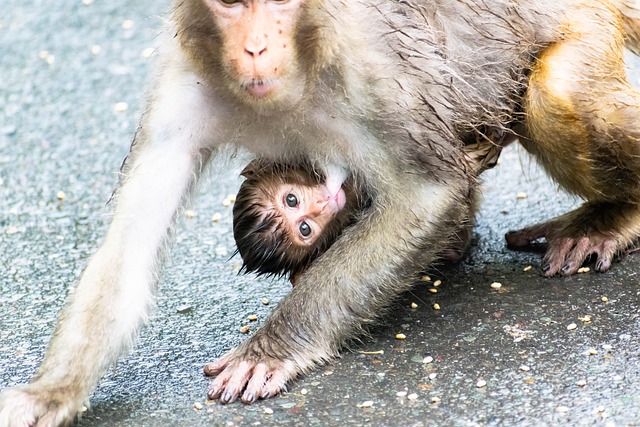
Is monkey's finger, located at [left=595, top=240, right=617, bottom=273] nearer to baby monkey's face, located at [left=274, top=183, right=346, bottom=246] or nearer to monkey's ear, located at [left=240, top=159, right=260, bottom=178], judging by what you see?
baby monkey's face, located at [left=274, top=183, right=346, bottom=246]

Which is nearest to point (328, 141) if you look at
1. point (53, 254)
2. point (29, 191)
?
point (53, 254)

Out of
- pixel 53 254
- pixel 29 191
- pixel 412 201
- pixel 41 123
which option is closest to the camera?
pixel 412 201

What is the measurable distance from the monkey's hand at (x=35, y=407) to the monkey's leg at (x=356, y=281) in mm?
696

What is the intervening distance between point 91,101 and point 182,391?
381 cm

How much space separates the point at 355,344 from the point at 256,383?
0.55 meters

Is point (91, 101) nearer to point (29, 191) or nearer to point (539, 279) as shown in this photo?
point (29, 191)

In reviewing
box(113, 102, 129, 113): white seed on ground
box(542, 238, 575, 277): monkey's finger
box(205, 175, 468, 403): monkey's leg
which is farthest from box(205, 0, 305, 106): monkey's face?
box(113, 102, 129, 113): white seed on ground

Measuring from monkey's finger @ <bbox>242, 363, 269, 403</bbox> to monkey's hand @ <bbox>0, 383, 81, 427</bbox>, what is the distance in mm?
660

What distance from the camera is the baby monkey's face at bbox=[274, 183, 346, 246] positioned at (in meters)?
5.33

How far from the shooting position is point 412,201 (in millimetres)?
4957

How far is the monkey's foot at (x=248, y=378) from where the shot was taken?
15.3 feet

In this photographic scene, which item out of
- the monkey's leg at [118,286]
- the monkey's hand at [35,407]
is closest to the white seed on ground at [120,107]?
the monkey's leg at [118,286]

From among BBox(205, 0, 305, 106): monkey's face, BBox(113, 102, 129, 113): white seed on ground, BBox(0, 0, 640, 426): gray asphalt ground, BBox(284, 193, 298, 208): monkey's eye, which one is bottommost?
BBox(113, 102, 129, 113): white seed on ground

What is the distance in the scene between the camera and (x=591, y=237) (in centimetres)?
570
